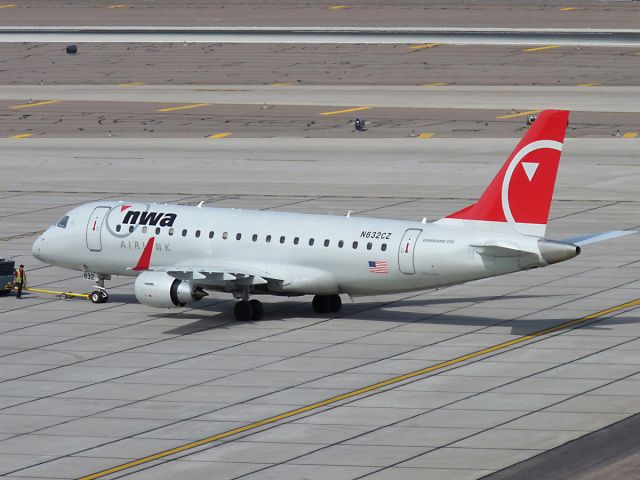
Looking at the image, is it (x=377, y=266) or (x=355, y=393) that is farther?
(x=377, y=266)

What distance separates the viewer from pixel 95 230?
192ft

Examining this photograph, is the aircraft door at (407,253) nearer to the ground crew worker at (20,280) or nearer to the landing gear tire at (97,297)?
the landing gear tire at (97,297)

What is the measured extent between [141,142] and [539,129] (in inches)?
2518

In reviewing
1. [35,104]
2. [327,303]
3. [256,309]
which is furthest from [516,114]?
[256,309]

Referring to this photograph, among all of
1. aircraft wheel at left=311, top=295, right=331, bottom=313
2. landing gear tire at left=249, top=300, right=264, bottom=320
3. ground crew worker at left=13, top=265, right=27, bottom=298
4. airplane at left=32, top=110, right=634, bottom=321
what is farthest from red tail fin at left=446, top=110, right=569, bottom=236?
ground crew worker at left=13, top=265, right=27, bottom=298

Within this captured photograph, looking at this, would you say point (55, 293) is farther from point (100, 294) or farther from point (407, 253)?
point (407, 253)

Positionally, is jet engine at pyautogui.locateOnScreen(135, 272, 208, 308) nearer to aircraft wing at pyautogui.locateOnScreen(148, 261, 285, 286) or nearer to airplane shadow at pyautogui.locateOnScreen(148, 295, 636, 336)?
aircraft wing at pyautogui.locateOnScreen(148, 261, 285, 286)

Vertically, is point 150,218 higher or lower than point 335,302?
higher

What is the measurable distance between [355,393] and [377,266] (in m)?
8.69

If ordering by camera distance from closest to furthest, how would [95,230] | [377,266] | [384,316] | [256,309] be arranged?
[377,266] < [256,309] < [384,316] < [95,230]

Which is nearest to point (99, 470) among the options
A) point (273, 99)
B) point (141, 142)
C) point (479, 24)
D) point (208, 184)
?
point (208, 184)

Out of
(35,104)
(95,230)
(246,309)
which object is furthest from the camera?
(35,104)

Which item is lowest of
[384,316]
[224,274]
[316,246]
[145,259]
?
[384,316]

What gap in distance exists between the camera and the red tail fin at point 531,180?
167 ft
